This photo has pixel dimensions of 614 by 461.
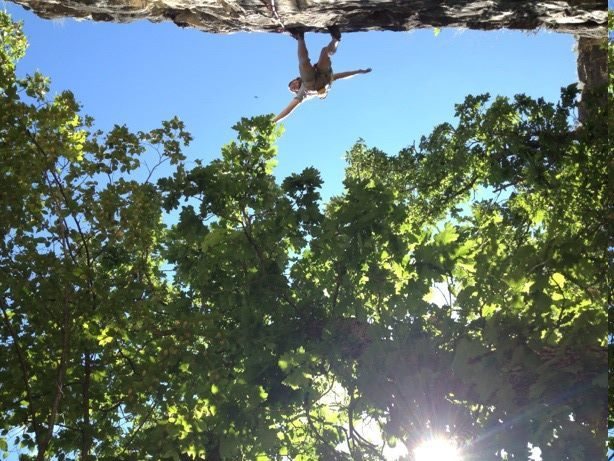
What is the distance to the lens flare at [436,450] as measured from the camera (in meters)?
7.61

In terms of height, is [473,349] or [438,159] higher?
[438,159]

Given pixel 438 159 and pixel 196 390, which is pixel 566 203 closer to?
pixel 438 159

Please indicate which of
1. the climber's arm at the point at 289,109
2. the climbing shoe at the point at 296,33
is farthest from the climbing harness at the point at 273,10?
the climber's arm at the point at 289,109

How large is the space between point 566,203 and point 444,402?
17.9 feet

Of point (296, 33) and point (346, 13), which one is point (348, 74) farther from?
point (346, 13)

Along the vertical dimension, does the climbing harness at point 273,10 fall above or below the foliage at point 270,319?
above

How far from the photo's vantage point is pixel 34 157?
335 inches

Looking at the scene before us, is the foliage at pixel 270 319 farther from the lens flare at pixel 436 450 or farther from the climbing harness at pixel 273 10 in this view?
the climbing harness at pixel 273 10

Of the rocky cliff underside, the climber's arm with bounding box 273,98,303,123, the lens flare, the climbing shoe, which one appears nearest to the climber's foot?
the rocky cliff underside

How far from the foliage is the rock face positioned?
1.47 metres

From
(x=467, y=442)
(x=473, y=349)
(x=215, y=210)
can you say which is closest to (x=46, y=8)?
(x=215, y=210)

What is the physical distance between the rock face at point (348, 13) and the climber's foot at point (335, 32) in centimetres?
9

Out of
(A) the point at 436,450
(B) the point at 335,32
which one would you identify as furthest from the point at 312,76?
(A) the point at 436,450

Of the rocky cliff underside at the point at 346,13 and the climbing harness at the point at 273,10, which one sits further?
the climbing harness at the point at 273,10
